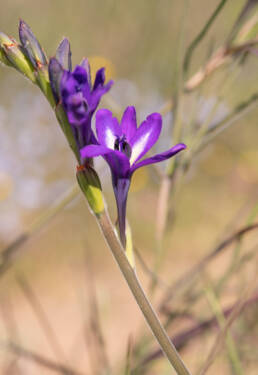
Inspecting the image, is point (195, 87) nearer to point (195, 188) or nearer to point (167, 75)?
point (167, 75)

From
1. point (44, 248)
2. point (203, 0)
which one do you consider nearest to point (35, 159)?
point (44, 248)

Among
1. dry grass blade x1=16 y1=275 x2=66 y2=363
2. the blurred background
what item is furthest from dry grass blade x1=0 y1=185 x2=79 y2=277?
the blurred background

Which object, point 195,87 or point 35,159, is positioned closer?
point 195,87

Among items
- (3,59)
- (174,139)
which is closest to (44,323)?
(174,139)

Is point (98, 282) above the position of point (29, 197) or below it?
below

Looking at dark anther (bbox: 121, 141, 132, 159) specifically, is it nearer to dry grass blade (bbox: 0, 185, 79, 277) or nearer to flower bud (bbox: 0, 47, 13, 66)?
flower bud (bbox: 0, 47, 13, 66)

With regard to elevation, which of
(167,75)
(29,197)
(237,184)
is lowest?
(237,184)

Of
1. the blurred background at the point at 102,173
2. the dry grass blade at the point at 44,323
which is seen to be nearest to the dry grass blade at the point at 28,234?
the dry grass blade at the point at 44,323
